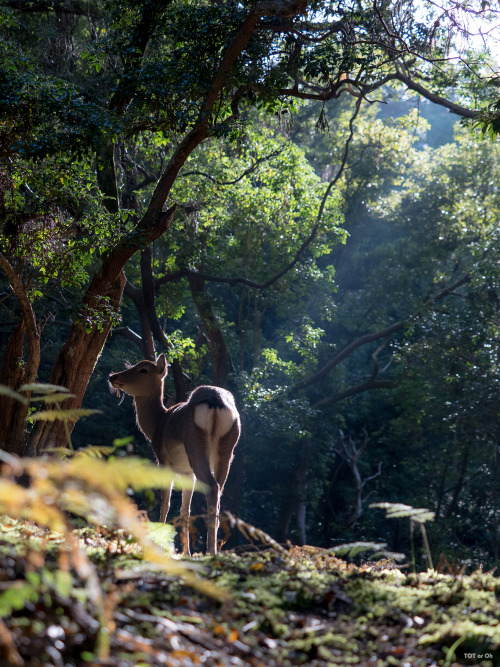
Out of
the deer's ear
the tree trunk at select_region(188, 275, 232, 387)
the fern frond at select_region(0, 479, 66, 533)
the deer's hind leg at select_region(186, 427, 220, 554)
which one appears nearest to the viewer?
the fern frond at select_region(0, 479, 66, 533)

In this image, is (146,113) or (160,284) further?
(160,284)

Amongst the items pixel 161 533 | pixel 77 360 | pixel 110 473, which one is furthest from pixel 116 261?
pixel 110 473

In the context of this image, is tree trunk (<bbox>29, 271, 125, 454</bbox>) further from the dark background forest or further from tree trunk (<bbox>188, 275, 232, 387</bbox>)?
tree trunk (<bbox>188, 275, 232, 387</bbox>)

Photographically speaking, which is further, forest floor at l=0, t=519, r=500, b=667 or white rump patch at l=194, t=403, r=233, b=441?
white rump patch at l=194, t=403, r=233, b=441

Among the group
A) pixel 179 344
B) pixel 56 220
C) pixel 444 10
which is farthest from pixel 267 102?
pixel 179 344

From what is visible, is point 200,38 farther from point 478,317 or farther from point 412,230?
point 412,230

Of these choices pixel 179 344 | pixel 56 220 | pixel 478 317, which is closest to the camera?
pixel 56 220

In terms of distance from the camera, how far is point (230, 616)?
283 centimetres

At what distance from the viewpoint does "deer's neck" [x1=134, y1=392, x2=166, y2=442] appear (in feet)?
29.1

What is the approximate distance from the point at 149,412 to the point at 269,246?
12111 millimetres

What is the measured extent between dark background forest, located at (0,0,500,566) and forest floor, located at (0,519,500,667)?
5.33m

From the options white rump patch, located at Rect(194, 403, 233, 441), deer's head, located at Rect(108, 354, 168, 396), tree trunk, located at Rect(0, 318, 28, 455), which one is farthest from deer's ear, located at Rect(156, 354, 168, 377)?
tree trunk, located at Rect(0, 318, 28, 455)

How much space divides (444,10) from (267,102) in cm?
267

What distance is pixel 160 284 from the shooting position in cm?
1695
